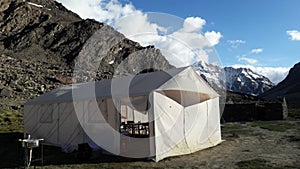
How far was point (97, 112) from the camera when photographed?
12305mm

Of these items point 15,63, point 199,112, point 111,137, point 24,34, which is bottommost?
point 111,137

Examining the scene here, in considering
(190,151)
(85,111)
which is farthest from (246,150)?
(85,111)

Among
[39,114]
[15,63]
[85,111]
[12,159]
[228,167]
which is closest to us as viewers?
[228,167]

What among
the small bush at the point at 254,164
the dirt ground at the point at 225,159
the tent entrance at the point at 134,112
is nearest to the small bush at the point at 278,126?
the dirt ground at the point at 225,159

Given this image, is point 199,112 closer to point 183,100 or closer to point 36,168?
point 183,100

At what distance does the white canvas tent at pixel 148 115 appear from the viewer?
1077cm

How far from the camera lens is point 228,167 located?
29.6 feet

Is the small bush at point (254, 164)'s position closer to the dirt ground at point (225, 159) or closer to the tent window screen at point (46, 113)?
the dirt ground at point (225, 159)

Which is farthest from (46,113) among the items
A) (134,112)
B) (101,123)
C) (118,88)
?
(134,112)

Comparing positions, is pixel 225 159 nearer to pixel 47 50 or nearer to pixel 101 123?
pixel 101 123

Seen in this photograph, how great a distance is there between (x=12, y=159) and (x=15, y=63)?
47745mm

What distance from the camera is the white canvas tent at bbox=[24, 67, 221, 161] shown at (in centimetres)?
1077

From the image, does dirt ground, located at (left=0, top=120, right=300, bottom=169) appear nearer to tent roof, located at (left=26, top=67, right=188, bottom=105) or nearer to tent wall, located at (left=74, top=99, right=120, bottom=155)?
tent wall, located at (left=74, top=99, right=120, bottom=155)

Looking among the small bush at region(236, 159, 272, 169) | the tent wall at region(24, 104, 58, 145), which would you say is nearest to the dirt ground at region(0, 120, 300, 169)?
the small bush at region(236, 159, 272, 169)
